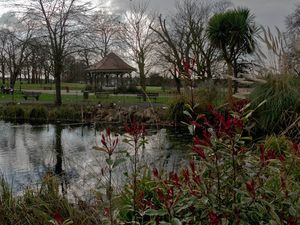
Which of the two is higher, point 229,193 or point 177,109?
point 229,193

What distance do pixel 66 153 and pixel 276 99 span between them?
504 centimetres

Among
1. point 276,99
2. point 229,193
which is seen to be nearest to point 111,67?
point 276,99

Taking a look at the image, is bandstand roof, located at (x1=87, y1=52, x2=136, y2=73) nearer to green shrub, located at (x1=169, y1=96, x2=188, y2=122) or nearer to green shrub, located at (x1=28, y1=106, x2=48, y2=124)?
green shrub, located at (x1=28, y1=106, x2=48, y2=124)

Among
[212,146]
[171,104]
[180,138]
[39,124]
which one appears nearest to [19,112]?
[39,124]

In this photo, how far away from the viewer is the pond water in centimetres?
584

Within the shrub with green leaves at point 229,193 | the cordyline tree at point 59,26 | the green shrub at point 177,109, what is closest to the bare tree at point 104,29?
the cordyline tree at point 59,26

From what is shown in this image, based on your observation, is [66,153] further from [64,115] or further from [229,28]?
[229,28]

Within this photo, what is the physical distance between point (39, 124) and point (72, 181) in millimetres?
11241

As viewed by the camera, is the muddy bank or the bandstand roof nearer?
the muddy bank

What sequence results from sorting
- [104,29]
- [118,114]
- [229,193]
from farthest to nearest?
[104,29]
[118,114]
[229,193]

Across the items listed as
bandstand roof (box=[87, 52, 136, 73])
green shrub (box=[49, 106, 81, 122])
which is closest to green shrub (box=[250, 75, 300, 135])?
green shrub (box=[49, 106, 81, 122])

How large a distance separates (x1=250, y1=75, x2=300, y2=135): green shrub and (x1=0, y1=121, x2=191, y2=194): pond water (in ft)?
4.85

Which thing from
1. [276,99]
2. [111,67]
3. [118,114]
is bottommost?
[118,114]

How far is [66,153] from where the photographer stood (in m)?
9.79
